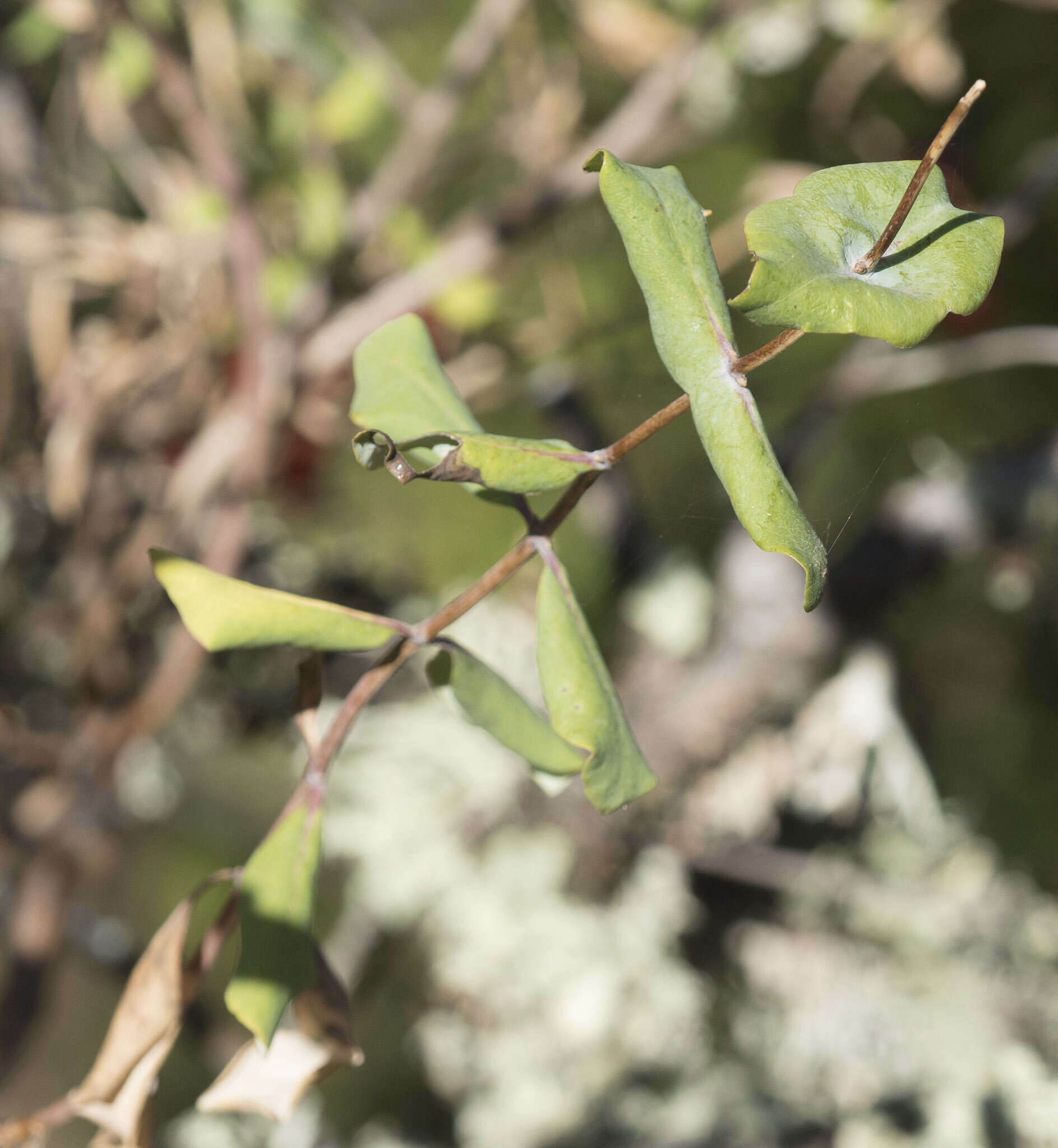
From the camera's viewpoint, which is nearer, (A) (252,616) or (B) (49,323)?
(A) (252,616)

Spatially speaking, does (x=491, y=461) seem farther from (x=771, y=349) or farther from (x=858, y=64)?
(x=858, y=64)

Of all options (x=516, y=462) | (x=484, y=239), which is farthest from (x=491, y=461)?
(x=484, y=239)

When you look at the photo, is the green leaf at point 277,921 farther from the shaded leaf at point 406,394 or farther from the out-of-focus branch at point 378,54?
the out-of-focus branch at point 378,54

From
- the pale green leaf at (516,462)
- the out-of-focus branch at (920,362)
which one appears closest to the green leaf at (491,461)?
the pale green leaf at (516,462)

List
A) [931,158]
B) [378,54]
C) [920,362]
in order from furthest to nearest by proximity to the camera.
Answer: [378,54] → [920,362] → [931,158]

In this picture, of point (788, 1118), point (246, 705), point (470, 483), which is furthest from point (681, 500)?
point (246, 705)

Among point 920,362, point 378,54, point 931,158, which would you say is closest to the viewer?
point 931,158

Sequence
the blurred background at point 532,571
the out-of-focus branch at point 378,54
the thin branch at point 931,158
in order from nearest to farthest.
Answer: the thin branch at point 931,158 < the blurred background at point 532,571 < the out-of-focus branch at point 378,54
